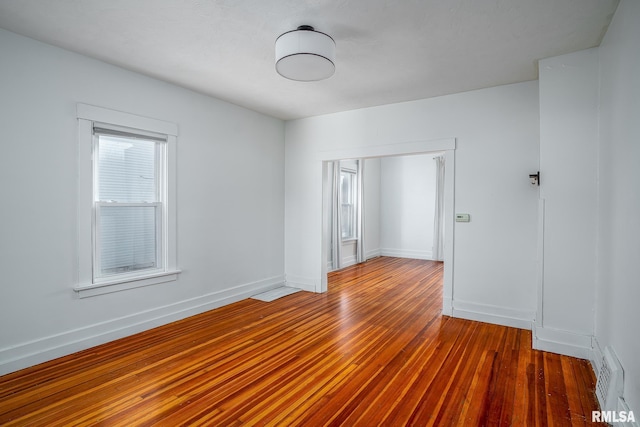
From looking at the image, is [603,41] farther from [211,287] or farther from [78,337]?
[78,337]

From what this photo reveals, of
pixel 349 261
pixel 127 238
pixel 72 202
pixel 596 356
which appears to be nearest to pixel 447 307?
pixel 596 356

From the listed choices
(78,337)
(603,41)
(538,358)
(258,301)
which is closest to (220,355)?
(78,337)

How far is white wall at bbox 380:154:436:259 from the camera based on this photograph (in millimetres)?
8227

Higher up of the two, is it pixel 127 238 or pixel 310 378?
pixel 127 238

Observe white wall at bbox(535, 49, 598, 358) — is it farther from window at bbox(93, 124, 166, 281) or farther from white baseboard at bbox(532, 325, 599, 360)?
window at bbox(93, 124, 166, 281)

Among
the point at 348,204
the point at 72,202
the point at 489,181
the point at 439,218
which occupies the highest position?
the point at 489,181

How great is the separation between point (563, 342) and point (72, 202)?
4666mm

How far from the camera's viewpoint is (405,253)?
8.48 m

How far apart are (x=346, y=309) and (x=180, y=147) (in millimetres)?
2895

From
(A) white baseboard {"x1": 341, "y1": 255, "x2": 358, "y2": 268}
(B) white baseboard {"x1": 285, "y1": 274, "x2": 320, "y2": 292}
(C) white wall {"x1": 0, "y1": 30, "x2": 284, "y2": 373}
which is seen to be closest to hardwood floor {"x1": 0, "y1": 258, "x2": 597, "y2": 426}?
(C) white wall {"x1": 0, "y1": 30, "x2": 284, "y2": 373}

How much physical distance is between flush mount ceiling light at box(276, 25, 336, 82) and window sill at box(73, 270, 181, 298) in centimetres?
258

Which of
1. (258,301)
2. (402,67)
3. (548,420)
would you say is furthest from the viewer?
(258,301)

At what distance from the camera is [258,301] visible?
461 centimetres

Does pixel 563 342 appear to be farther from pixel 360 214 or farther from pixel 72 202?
pixel 360 214
